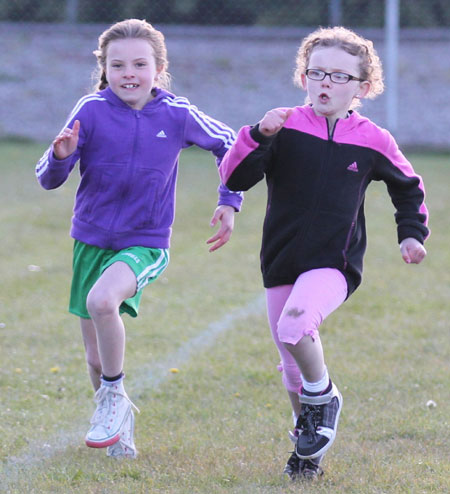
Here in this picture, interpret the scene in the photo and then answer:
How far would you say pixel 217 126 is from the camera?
4180mm

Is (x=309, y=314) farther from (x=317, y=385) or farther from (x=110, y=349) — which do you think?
(x=110, y=349)

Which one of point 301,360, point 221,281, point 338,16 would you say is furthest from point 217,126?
point 338,16

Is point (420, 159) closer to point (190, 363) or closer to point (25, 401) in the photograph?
point (190, 363)

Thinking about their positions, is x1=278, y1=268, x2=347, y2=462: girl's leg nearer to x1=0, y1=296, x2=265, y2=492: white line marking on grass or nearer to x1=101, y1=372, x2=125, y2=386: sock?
x1=101, y1=372, x2=125, y2=386: sock

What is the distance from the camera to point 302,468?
3.60 meters

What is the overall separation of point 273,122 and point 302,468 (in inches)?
53.9

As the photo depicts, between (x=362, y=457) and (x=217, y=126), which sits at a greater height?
(x=217, y=126)

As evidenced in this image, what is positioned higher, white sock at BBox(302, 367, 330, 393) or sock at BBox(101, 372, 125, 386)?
white sock at BBox(302, 367, 330, 393)

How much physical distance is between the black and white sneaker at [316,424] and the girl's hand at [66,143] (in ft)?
4.61

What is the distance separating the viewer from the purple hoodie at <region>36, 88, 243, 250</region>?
399 cm

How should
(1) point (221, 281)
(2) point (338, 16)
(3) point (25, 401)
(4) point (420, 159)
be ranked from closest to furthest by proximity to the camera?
1. (3) point (25, 401)
2. (1) point (221, 281)
3. (4) point (420, 159)
4. (2) point (338, 16)

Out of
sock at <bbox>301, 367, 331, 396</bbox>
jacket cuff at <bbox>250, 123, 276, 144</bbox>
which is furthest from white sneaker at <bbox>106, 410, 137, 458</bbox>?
jacket cuff at <bbox>250, 123, 276, 144</bbox>

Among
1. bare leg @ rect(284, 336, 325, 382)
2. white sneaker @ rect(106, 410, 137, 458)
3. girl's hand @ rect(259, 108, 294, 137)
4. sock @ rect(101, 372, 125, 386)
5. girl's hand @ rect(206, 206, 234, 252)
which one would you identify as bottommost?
white sneaker @ rect(106, 410, 137, 458)

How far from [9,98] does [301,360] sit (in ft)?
53.3
